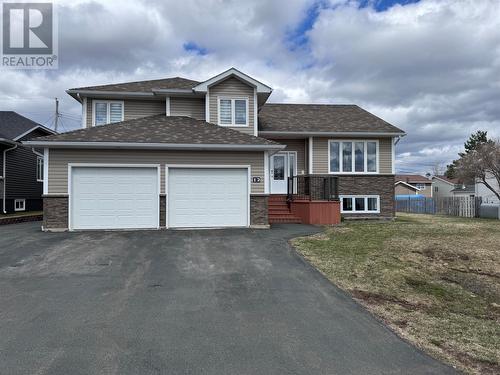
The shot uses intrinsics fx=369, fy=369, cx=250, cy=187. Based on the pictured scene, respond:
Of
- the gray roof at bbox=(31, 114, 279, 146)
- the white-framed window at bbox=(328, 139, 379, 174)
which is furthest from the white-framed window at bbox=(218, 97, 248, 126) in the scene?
the white-framed window at bbox=(328, 139, 379, 174)

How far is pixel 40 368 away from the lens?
351 centimetres

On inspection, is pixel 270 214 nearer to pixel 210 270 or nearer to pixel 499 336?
pixel 210 270

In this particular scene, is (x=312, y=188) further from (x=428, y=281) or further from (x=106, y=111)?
(x=106, y=111)

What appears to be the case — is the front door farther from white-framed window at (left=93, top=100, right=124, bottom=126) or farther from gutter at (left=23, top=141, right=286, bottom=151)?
white-framed window at (left=93, top=100, right=124, bottom=126)

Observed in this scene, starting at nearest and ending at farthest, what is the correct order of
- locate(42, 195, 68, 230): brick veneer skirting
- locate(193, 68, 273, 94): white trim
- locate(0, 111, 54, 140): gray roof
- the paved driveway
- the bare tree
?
the paved driveway
locate(42, 195, 68, 230): brick veneer skirting
locate(193, 68, 273, 94): white trim
locate(0, 111, 54, 140): gray roof
the bare tree

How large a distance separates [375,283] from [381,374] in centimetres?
344

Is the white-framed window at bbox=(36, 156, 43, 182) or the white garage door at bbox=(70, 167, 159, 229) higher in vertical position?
the white-framed window at bbox=(36, 156, 43, 182)

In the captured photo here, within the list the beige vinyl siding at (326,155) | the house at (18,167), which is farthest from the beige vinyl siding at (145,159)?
the house at (18,167)

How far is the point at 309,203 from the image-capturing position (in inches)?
568

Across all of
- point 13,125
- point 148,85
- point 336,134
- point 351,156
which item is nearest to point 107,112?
point 148,85

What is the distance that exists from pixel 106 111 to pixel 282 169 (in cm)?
846

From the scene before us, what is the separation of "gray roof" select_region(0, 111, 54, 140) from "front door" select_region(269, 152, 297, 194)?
1383cm

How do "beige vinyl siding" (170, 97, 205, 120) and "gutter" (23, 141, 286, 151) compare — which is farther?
"beige vinyl siding" (170, 97, 205, 120)

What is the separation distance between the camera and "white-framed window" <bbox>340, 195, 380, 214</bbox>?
17.8 m
